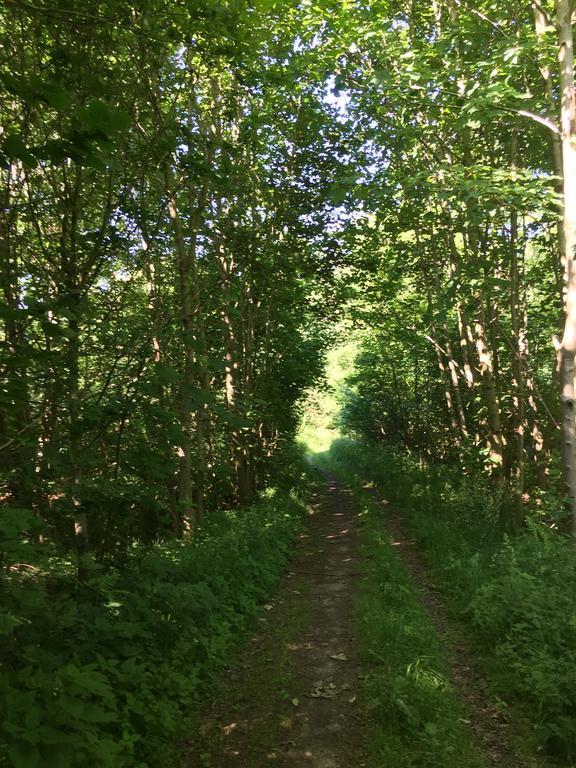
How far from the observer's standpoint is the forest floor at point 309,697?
3.83 meters

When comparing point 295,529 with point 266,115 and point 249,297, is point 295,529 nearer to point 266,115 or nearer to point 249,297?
point 249,297

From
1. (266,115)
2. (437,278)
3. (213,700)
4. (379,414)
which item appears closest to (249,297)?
(266,115)

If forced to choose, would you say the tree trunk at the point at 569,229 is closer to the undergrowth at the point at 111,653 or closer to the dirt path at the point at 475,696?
the dirt path at the point at 475,696

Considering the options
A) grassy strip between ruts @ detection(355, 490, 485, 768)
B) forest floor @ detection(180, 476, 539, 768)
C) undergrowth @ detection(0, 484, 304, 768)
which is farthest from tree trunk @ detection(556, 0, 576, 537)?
undergrowth @ detection(0, 484, 304, 768)

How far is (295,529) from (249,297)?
205 inches

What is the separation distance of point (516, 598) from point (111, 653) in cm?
420

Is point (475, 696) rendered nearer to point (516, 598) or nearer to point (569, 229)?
point (516, 598)

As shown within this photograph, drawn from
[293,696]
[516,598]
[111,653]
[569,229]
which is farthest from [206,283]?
[516,598]

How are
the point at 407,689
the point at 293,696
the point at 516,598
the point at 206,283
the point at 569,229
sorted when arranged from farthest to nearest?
1. the point at 206,283
2. the point at 569,229
3. the point at 516,598
4. the point at 293,696
5. the point at 407,689

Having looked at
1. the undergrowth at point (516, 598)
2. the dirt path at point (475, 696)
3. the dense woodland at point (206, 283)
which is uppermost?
the dense woodland at point (206, 283)

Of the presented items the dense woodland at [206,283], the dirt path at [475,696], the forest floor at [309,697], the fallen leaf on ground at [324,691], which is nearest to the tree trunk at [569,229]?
the dense woodland at [206,283]

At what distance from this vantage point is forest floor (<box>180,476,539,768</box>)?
3.83 meters

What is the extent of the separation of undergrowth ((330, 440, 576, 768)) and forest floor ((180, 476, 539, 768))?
0.82 feet

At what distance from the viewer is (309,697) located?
15.1 feet
